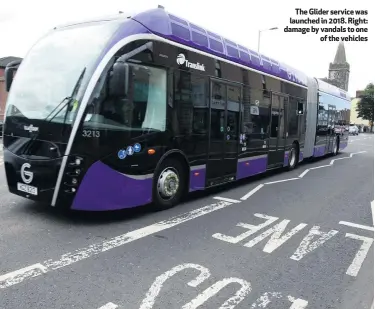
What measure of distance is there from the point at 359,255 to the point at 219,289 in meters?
2.21

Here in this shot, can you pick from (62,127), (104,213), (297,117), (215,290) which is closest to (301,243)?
(215,290)

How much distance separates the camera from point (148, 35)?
5.57 metres

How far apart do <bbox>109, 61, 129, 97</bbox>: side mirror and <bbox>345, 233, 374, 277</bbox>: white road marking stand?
3.59 metres

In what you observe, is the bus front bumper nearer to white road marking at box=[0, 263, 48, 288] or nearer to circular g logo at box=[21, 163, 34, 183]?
circular g logo at box=[21, 163, 34, 183]

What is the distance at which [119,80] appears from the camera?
486 cm

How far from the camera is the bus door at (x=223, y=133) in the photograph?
23.6 feet

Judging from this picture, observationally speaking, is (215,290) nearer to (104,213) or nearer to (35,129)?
(104,213)

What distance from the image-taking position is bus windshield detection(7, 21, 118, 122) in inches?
198

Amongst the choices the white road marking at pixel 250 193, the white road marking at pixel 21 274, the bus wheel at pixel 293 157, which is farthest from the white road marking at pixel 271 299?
the bus wheel at pixel 293 157

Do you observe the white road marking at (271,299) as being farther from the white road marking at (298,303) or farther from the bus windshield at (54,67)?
the bus windshield at (54,67)

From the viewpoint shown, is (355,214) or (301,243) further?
(355,214)

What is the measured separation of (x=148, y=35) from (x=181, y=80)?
3.33ft

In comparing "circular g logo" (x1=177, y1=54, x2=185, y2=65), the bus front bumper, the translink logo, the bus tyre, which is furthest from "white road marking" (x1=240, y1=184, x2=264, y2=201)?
the bus front bumper

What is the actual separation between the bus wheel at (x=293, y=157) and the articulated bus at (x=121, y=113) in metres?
4.70
